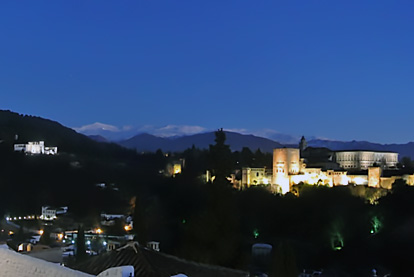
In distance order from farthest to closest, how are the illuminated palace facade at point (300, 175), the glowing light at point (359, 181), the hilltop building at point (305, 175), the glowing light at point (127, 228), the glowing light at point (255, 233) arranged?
the glowing light at point (359, 181)
the illuminated palace facade at point (300, 175)
the hilltop building at point (305, 175)
the glowing light at point (255, 233)
the glowing light at point (127, 228)

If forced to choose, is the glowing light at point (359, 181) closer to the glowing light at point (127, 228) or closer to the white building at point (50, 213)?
the glowing light at point (127, 228)

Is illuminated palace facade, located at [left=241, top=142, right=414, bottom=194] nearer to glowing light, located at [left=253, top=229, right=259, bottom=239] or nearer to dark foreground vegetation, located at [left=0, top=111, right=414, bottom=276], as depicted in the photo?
dark foreground vegetation, located at [left=0, top=111, right=414, bottom=276]

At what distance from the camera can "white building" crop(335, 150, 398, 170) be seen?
39.3 m

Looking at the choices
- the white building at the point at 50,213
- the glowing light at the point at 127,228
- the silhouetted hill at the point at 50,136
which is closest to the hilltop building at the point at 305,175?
the glowing light at the point at 127,228

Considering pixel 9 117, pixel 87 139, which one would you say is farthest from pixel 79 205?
pixel 9 117

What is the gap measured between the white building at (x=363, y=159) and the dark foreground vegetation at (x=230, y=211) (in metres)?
6.36

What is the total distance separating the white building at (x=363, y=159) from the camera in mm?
39312

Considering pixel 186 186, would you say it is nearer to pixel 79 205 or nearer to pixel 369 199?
pixel 79 205

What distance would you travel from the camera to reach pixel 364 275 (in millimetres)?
20234

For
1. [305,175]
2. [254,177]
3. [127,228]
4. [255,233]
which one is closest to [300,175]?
[305,175]

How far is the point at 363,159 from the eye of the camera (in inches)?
1559

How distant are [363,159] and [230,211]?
3089cm

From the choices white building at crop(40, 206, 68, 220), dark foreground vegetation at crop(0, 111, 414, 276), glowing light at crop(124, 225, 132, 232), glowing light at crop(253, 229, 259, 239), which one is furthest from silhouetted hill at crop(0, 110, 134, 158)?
glowing light at crop(253, 229, 259, 239)

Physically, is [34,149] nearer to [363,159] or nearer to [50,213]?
[50,213]
